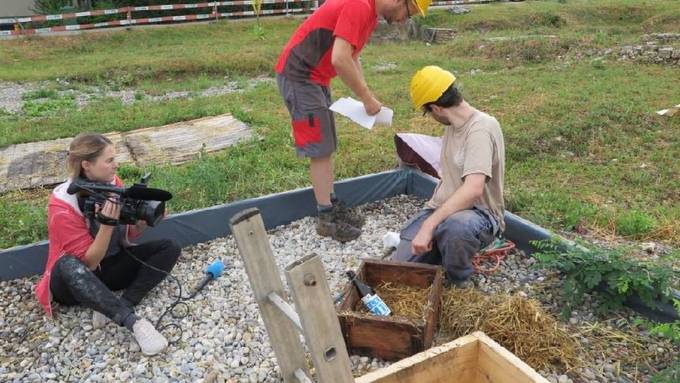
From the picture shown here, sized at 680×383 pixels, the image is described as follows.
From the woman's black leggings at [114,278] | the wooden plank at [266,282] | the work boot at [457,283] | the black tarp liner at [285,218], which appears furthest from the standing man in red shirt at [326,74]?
the wooden plank at [266,282]

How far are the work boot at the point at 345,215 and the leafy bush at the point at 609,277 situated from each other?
4.63ft

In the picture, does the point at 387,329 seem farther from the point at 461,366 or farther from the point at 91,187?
the point at 91,187

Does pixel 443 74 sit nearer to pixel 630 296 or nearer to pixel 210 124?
pixel 630 296

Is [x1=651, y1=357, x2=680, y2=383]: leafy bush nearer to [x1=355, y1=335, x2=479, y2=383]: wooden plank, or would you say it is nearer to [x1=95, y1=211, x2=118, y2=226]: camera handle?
[x1=355, y1=335, x2=479, y2=383]: wooden plank

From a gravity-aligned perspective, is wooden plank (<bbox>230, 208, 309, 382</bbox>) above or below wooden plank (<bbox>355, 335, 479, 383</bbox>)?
above

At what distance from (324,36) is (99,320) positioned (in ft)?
7.08

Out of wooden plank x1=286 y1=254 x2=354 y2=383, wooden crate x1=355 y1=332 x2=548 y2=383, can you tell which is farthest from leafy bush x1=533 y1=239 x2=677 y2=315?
wooden plank x1=286 y1=254 x2=354 y2=383

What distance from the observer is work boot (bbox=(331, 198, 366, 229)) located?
4.07 m

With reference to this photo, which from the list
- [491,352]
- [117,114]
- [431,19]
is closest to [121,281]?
[491,352]

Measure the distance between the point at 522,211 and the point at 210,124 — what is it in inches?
167

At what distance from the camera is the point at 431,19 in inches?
736

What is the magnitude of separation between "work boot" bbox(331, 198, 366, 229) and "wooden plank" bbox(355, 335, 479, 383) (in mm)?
1732

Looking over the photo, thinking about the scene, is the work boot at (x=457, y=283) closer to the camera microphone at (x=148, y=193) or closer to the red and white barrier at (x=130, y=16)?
the camera microphone at (x=148, y=193)

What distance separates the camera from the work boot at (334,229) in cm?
400
